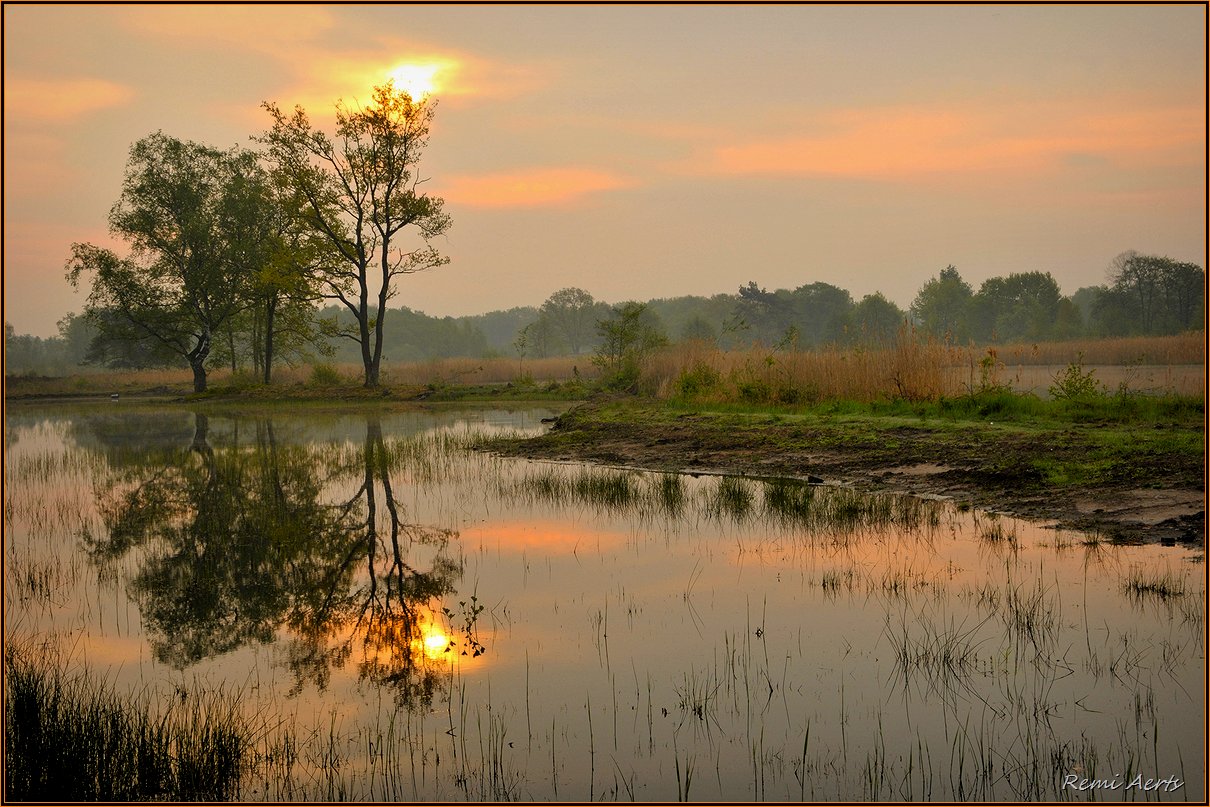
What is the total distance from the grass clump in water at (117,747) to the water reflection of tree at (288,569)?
0.85m

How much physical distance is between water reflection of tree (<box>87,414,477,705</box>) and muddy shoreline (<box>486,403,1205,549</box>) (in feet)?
17.9

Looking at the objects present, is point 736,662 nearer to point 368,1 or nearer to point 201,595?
point 201,595

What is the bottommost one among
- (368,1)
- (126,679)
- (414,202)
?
(126,679)

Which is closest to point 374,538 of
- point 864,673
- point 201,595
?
point 201,595

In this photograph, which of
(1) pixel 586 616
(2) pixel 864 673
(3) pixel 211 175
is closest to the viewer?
(2) pixel 864 673

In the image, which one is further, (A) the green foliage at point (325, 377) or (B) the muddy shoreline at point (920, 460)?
(A) the green foliage at point (325, 377)

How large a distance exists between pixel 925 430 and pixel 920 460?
2.52m

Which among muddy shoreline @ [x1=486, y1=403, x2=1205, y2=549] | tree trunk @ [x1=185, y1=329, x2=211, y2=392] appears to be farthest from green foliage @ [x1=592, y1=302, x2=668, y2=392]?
tree trunk @ [x1=185, y1=329, x2=211, y2=392]

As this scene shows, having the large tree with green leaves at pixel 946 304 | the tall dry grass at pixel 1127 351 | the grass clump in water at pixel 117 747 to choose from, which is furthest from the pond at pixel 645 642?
the large tree with green leaves at pixel 946 304

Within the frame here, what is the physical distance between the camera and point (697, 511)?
12.3m

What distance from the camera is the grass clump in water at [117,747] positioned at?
16.0 ft

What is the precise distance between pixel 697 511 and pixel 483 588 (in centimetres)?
426
